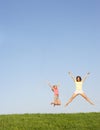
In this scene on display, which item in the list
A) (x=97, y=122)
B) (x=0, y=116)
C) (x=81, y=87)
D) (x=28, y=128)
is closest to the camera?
(x=28, y=128)

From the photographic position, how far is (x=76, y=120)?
22.8 m

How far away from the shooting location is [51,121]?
73.8 ft

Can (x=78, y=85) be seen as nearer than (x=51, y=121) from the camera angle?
No

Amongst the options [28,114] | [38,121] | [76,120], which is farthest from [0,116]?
[76,120]

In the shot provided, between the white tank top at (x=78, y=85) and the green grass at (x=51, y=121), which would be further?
the white tank top at (x=78, y=85)

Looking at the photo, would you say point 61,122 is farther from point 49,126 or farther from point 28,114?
point 28,114

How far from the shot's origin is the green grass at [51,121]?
21234mm

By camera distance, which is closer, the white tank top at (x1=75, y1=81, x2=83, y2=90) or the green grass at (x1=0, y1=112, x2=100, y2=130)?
the green grass at (x1=0, y1=112, x2=100, y2=130)

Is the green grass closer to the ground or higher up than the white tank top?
closer to the ground

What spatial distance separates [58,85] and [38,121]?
6185mm

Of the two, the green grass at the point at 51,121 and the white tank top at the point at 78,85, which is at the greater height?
the white tank top at the point at 78,85

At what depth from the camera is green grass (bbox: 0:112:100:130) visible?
21.2 meters

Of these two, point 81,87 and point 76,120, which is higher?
point 81,87

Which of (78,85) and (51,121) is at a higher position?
(78,85)
